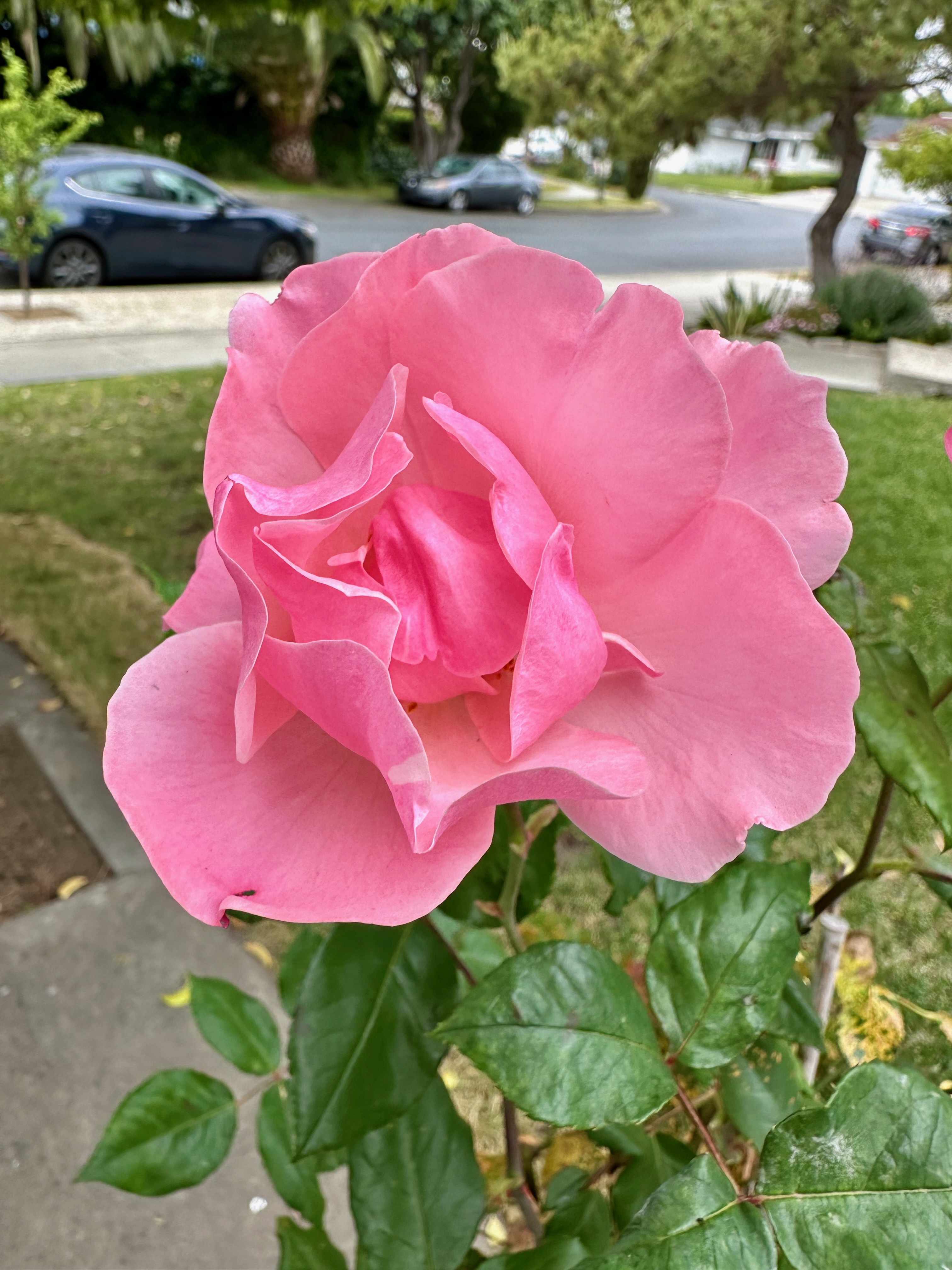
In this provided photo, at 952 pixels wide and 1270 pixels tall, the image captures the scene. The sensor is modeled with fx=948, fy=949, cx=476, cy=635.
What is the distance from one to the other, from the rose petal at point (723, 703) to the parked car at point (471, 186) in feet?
64.0

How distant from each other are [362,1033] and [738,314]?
25.5 ft

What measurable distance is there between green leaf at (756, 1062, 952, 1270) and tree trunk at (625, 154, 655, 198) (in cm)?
1146

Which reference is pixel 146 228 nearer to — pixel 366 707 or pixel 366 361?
pixel 366 361

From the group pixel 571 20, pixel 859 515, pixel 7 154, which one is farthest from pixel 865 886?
pixel 571 20

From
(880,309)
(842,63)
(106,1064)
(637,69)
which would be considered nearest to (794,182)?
(637,69)

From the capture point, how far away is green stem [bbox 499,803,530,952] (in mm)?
601

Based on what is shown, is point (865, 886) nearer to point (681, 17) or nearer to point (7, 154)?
point (7, 154)

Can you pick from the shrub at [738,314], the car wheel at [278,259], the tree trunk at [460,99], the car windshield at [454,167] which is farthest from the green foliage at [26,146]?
the tree trunk at [460,99]

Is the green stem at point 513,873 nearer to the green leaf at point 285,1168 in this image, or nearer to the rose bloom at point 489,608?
the rose bloom at point 489,608

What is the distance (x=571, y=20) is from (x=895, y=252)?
8041 millimetres

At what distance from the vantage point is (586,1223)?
0.72 m

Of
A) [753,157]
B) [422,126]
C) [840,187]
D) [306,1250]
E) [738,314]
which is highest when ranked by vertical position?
[753,157]

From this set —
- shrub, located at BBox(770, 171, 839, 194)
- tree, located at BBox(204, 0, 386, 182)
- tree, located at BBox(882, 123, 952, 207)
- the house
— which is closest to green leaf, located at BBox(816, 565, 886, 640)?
tree, located at BBox(882, 123, 952, 207)

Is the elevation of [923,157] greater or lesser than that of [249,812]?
greater
